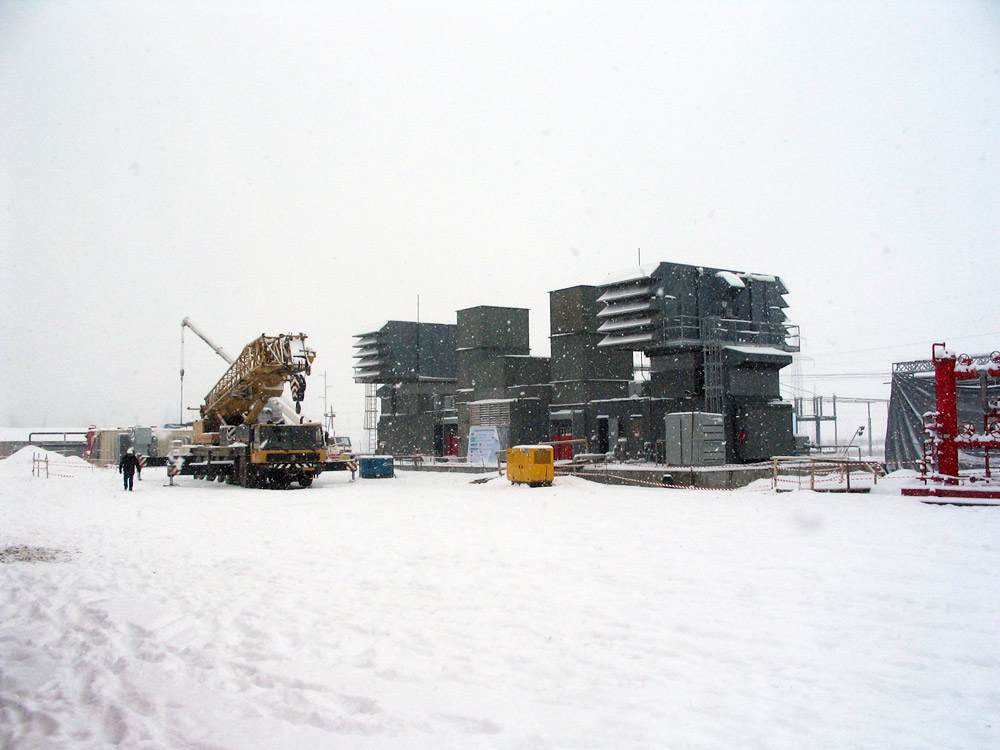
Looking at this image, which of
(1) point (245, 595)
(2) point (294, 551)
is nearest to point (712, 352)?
(2) point (294, 551)

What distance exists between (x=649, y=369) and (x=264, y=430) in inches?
693

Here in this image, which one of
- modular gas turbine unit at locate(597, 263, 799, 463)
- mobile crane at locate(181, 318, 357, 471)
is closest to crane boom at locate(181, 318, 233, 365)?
mobile crane at locate(181, 318, 357, 471)

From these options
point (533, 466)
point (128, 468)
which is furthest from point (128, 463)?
point (533, 466)

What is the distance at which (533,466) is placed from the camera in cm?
2464

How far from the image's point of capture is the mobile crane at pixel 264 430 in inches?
1042

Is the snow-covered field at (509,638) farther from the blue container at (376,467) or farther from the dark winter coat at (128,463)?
the blue container at (376,467)

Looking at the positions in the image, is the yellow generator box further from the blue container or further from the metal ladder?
the blue container

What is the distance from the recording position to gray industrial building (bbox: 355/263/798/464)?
100 feet

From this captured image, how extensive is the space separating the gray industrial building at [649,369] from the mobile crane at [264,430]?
10966 mm

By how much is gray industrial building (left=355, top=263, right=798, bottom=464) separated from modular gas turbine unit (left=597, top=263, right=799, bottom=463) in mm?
47

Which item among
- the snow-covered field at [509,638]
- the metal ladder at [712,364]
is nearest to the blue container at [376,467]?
the metal ladder at [712,364]

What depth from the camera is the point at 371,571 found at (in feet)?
32.7

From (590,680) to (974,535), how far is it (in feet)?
31.1

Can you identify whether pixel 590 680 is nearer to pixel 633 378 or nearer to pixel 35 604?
pixel 35 604
